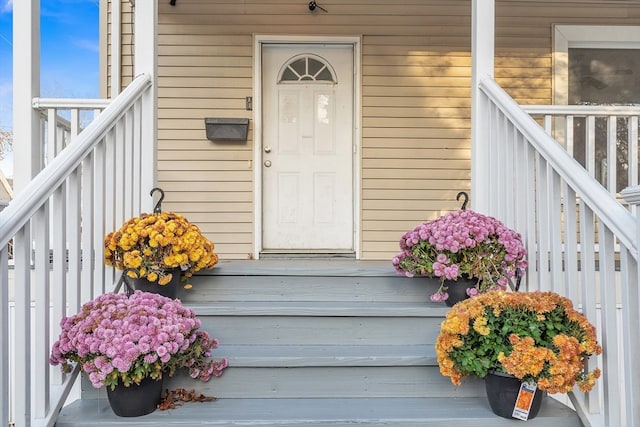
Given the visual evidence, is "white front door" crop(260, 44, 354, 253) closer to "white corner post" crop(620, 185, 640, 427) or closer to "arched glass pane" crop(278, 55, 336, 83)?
"arched glass pane" crop(278, 55, 336, 83)

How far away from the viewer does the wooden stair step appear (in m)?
1.87

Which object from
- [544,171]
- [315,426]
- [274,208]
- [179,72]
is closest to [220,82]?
[179,72]

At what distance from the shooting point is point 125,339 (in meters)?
1.76

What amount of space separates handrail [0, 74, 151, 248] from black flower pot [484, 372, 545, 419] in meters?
1.65

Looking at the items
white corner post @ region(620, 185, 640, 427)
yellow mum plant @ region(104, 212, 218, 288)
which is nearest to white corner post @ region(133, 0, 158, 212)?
yellow mum plant @ region(104, 212, 218, 288)

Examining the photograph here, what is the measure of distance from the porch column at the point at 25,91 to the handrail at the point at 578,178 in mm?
2455

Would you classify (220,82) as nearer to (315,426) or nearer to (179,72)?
(179,72)

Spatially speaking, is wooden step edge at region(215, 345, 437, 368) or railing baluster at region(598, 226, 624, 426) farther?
wooden step edge at region(215, 345, 437, 368)

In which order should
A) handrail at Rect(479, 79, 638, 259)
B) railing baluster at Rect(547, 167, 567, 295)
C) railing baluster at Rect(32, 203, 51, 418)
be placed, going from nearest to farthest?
handrail at Rect(479, 79, 638, 259), railing baluster at Rect(32, 203, 51, 418), railing baluster at Rect(547, 167, 567, 295)

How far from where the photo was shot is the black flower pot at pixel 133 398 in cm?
186

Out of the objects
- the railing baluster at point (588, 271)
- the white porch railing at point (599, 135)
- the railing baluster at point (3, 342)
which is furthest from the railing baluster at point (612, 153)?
the railing baluster at point (3, 342)

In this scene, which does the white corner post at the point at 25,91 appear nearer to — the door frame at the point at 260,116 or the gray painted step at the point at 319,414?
the gray painted step at the point at 319,414

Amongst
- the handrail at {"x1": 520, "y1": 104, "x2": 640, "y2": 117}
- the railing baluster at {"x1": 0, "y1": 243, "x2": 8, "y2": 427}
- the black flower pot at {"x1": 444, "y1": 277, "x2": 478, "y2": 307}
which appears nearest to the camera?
the railing baluster at {"x1": 0, "y1": 243, "x2": 8, "y2": 427}

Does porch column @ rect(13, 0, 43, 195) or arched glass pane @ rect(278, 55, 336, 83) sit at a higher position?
arched glass pane @ rect(278, 55, 336, 83)
